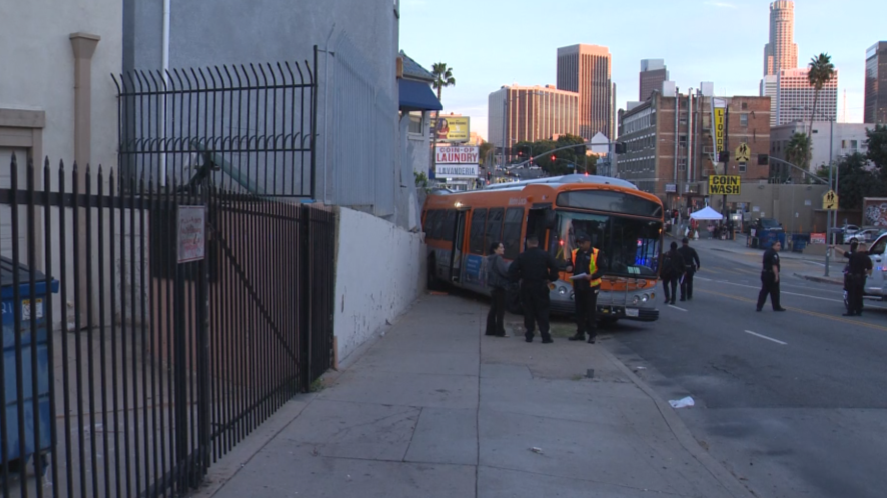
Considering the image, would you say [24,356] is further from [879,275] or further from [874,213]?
[874,213]

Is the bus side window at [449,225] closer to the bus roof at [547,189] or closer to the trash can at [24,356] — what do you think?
the bus roof at [547,189]

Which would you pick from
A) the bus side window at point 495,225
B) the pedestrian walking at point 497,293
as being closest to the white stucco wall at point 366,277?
the pedestrian walking at point 497,293

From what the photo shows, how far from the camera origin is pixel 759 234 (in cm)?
5634

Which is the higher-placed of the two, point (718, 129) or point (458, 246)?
point (718, 129)

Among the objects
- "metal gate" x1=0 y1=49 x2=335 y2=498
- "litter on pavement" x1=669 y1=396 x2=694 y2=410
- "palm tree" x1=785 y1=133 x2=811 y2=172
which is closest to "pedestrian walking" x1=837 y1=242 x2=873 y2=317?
"litter on pavement" x1=669 y1=396 x2=694 y2=410

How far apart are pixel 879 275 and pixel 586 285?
10.1 metres

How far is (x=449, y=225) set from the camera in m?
23.3

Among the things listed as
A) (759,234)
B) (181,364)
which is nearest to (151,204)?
(181,364)

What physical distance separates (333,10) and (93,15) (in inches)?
165

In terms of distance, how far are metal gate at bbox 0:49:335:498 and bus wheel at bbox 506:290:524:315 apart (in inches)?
327

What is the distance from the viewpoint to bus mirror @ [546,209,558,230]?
1557 centimetres

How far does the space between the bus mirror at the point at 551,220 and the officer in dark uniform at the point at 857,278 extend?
712 cm

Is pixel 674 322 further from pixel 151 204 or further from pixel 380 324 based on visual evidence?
pixel 151 204

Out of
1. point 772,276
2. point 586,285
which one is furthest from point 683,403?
point 772,276
